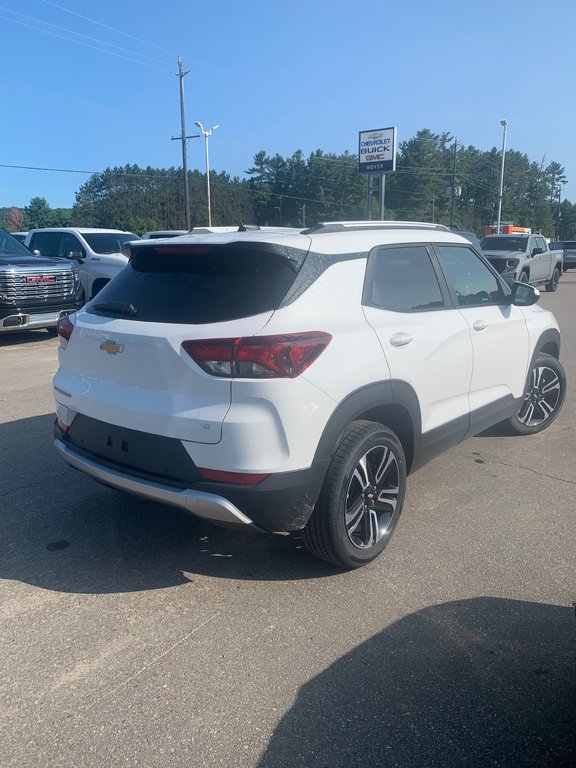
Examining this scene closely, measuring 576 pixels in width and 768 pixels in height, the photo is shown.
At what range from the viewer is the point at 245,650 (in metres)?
2.79

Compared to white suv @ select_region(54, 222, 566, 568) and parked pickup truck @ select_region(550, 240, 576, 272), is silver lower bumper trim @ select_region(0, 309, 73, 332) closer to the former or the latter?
white suv @ select_region(54, 222, 566, 568)

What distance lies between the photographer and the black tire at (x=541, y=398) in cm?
565

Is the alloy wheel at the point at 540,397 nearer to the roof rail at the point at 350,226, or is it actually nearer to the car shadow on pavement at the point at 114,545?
the roof rail at the point at 350,226

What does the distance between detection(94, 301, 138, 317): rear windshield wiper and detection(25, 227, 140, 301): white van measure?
9579mm

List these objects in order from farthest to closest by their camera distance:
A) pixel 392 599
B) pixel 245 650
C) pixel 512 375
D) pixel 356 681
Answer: pixel 512 375 → pixel 392 599 → pixel 245 650 → pixel 356 681

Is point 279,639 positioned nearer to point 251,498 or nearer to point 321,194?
point 251,498

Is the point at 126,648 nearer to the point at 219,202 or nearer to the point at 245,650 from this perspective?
the point at 245,650

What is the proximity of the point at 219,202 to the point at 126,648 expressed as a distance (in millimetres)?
80671

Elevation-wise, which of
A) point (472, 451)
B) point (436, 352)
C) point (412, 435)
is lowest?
point (472, 451)

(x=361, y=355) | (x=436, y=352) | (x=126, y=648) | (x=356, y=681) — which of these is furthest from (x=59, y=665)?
(x=436, y=352)

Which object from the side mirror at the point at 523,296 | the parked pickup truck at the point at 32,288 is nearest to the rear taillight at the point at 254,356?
the side mirror at the point at 523,296

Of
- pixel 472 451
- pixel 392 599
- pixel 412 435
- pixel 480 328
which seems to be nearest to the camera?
pixel 392 599

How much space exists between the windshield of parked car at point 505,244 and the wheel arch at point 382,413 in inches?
730

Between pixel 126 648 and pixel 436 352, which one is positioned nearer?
pixel 126 648
